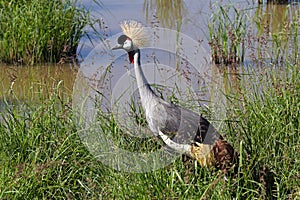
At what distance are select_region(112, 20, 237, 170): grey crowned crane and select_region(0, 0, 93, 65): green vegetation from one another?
116 inches

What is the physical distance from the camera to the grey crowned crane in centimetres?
412

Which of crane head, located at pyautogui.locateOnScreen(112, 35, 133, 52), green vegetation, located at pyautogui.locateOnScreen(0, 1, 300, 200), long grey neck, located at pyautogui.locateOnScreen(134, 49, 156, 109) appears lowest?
green vegetation, located at pyautogui.locateOnScreen(0, 1, 300, 200)

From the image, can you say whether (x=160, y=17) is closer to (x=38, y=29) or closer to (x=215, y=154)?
(x=38, y=29)

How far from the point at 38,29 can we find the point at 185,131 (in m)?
3.42

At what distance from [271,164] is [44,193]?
4.20 feet

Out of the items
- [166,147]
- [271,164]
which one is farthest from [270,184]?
[166,147]

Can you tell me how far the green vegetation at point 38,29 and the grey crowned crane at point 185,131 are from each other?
2949 millimetres

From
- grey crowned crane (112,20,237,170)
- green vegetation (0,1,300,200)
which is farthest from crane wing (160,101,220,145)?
green vegetation (0,1,300,200)

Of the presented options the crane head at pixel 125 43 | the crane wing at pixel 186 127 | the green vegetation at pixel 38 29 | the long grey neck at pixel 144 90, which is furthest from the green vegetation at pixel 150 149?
the green vegetation at pixel 38 29

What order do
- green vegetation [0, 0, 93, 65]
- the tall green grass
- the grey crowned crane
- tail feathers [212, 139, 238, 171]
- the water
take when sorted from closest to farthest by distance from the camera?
the tall green grass → tail feathers [212, 139, 238, 171] → the grey crowned crane → the water → green vegetation [0, 0, 93, 65]

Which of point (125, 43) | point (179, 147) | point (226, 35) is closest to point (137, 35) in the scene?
point (125, 43)

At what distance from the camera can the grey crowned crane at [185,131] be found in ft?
13.5

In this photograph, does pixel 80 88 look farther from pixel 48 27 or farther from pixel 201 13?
pixel 201 13

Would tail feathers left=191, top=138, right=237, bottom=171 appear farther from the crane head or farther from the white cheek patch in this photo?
the crane head
